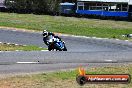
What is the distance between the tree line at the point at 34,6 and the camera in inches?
2800

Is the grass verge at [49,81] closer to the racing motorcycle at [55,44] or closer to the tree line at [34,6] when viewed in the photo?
the racing motorcycle at [55,44]

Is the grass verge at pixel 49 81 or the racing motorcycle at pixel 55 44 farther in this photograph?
the racing motorcycle at pixel 55 44

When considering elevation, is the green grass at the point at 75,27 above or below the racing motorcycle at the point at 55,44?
below

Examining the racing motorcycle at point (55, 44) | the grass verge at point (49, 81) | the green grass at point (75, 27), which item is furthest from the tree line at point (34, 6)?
the grass verge at point (49, 81)

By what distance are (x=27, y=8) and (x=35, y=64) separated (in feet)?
185

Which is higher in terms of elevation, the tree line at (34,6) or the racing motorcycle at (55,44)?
the racing motorcycle at (55,44)

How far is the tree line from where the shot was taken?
233ft

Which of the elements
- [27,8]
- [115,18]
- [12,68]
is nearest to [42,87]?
[12,68]

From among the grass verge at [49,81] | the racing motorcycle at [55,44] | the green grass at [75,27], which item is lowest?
the green grass at [75,27]

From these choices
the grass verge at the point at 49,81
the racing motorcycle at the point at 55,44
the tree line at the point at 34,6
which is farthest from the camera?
the tree line at the point at 34,6

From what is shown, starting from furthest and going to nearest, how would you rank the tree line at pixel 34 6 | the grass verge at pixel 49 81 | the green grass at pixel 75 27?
the tree line at pixel 34 6 → the green grass at pixel 75 27 → the grass verge at pixel 49 81

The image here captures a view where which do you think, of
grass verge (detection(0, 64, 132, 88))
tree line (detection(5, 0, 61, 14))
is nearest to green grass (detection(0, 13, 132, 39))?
tree line (detection(5, 0, 61, 14))

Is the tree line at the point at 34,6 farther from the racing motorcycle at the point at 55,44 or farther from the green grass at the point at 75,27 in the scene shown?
the racing motorcycle at the point at 55,44

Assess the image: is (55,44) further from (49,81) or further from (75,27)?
(75,27)
